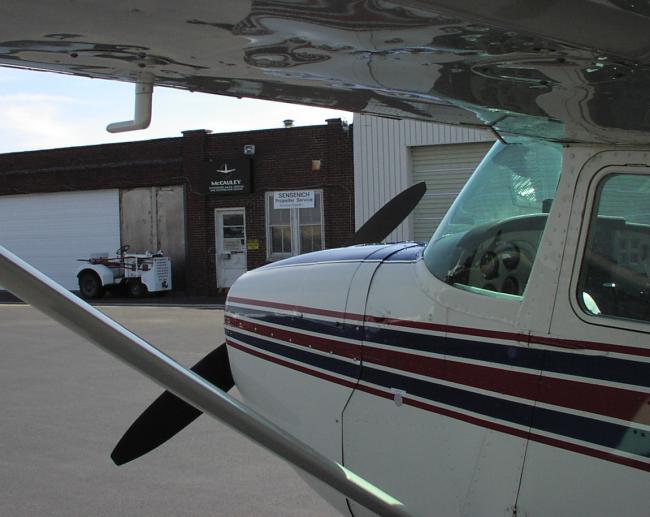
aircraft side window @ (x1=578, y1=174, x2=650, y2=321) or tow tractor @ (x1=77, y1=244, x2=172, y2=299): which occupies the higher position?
aircraft side window @ (x1=578, y1=174, x2=650, y2=321)

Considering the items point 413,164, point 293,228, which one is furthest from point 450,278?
point 293,228

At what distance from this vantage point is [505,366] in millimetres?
2266

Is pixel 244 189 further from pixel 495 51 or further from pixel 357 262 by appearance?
pixel 495 51

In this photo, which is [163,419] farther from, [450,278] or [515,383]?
[515,383]

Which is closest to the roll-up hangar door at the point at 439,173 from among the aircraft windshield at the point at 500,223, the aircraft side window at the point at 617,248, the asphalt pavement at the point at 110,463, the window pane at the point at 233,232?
the window pane at the point at 233,232

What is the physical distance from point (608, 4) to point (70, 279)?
26.6 metres

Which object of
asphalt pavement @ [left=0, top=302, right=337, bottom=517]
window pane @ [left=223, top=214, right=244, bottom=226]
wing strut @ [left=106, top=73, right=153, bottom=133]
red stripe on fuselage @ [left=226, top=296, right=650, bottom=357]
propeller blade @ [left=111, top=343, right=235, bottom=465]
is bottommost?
asphalt pavement @ [left=0, top=302, right=337, bottom=517]

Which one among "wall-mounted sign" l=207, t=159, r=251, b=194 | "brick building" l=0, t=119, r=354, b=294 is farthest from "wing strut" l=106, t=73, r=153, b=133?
"wall-mounted sign" l=207, t=159, r=251, b=194

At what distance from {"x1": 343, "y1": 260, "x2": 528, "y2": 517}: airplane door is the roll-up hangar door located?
16277 millimetres

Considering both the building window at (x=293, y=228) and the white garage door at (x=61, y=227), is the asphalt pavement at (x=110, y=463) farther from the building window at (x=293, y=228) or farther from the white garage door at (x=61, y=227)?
the white garage door at (x=61, y=227)

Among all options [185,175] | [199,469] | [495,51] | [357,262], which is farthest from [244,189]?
[495,51]

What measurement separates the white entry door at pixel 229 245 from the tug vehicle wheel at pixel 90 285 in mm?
3743

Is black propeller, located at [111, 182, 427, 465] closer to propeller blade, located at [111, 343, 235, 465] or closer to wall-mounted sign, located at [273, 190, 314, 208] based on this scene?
propeller blade, located at [111, 343, 235, 465]

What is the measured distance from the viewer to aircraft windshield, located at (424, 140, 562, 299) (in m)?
2.54
